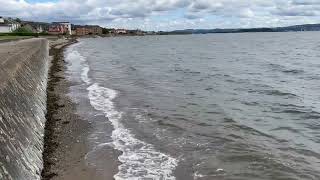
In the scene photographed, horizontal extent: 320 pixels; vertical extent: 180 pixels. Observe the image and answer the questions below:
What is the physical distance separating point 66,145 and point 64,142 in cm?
34

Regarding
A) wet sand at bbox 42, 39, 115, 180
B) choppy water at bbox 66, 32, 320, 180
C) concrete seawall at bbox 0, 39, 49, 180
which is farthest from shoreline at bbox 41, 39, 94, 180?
choppy water at bbox 66, 32, 320, 180

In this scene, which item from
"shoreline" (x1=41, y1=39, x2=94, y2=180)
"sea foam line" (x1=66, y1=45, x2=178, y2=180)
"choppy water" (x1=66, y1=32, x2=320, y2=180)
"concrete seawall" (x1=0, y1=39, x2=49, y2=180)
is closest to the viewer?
"concrete seawall" (x1=0, y1=39, x2=49, y2=180)

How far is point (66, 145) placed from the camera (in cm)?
1402

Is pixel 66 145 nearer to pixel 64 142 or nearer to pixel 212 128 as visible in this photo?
pixel 64 142

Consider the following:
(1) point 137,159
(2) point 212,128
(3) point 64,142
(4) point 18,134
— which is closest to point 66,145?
(3) point 64,142

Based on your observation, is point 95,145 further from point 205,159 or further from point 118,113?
point 118,113

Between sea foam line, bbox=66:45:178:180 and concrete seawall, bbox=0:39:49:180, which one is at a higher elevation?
concrete seawall, bbox=0:39:49:180

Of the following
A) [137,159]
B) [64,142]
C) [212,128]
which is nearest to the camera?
[137,159]

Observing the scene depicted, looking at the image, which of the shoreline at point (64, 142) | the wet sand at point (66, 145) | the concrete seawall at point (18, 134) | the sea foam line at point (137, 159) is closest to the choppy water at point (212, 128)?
the sea foam line at point (137, 159)

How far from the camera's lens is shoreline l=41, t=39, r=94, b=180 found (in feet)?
38.0

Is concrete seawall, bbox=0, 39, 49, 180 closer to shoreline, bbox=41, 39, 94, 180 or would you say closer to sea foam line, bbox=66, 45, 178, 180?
shoreline, bbox=41, 39, 94, 180

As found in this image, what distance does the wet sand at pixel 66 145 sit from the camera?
1147cm

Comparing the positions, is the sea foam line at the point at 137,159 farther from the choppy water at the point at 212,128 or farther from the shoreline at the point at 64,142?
the shoreline at the point at 64,142

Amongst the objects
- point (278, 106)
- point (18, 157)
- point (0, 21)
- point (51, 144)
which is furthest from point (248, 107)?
point (0, 21)
